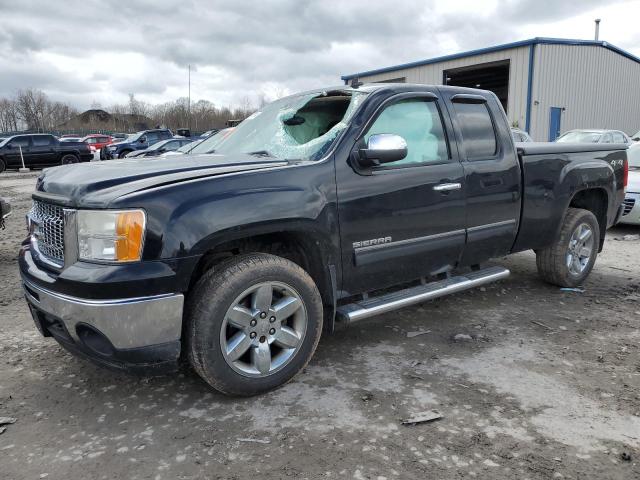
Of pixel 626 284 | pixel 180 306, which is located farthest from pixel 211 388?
pixel 626 284

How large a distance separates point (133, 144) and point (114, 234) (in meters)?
24.2

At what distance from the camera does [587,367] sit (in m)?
3.49

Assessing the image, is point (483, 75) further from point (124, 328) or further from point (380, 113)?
point (124, 328)

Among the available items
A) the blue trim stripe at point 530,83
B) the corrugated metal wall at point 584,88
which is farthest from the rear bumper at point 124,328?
the corrugated metal wall at point 584,88

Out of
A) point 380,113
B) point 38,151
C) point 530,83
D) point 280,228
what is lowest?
point 280,228

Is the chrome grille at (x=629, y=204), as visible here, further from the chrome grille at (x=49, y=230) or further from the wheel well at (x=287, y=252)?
the chrome grille at (x=49, y=230)

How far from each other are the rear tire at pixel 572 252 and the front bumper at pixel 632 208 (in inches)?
129

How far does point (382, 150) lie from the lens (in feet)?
10.5

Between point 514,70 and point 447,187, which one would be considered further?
point 514,70

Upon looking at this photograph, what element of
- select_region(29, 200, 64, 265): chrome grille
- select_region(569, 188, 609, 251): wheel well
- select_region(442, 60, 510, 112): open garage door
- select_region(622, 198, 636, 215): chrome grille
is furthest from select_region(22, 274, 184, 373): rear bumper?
select_region(442, 60, 510, 112): open garage door

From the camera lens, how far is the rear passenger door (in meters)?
3.99

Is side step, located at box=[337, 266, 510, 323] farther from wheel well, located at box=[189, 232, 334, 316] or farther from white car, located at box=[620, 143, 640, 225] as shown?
white car, located at box=[620, 143, 640, 225]

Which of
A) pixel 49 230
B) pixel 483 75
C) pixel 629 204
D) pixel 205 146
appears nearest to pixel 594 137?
pixel 629 204

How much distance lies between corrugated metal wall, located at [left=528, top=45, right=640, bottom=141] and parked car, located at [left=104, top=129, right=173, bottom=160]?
17680 mm
